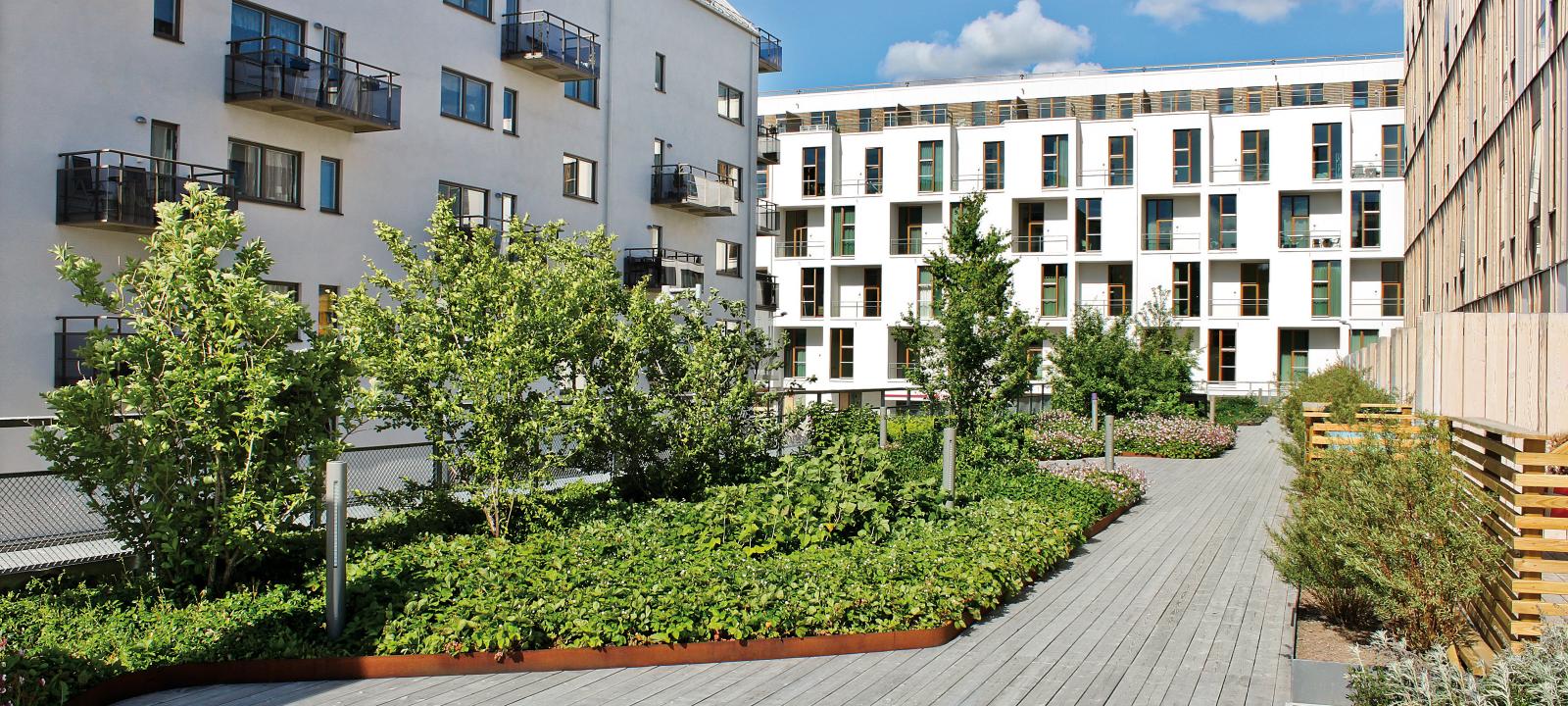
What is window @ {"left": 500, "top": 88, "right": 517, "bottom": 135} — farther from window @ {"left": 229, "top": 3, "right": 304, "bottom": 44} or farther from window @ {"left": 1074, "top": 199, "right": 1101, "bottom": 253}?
window @ {"left": 1074, "top": 199, "right": 1101, "bottom": 253}

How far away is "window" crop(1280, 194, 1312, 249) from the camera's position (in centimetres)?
4862

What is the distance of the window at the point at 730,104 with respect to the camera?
36.2m

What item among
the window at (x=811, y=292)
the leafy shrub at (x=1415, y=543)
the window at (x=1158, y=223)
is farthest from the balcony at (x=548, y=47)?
the window at (x=1158, y=223)

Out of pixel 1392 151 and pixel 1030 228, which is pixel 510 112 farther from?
pixel 1392 151

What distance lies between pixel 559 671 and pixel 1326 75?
55186 millimetres

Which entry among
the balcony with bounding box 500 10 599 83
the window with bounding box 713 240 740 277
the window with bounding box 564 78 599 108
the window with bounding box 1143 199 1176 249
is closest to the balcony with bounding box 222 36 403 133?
the balcony with bounding box 500 10 599 83

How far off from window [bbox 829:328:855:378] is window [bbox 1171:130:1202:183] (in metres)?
16.6

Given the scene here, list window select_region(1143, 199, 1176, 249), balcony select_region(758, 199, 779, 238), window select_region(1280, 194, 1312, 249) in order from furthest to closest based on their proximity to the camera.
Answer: window select_region(1143, 199, 1176, 249)
window select_region(1280, 194, 1312, 249)
balcony select_region(758, 199, 779, 238)

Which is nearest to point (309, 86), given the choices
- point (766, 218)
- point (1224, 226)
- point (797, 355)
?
point (766, 218)

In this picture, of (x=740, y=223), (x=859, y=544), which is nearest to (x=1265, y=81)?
(x=740, y=223)

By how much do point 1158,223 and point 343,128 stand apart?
3761 cm

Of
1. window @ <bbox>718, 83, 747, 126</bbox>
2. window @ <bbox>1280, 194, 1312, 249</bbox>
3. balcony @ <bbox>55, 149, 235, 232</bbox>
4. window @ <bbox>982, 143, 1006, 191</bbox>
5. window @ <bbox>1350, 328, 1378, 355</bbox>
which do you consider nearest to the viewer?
balcony @ <bbox>55, 149, 235, 232</bbox>

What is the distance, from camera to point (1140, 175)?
4994cm

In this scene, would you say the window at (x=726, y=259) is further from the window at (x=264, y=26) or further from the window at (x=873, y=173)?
the window at (x=873, y=173)
